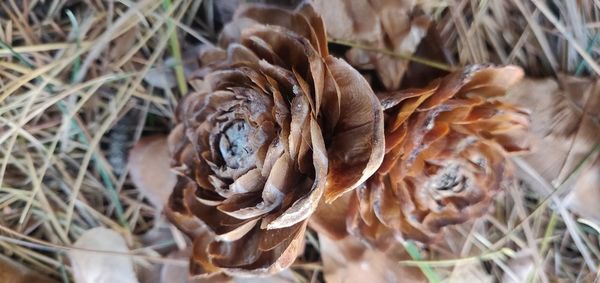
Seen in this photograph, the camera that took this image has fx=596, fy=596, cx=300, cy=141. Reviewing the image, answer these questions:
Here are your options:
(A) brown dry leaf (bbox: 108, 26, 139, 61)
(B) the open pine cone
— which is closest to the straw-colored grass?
(A) brown dry leaf (bbox: 108, 26, 139, 61)

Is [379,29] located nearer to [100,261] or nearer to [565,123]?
[565,123]

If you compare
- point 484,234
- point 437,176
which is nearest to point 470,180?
point 437,176

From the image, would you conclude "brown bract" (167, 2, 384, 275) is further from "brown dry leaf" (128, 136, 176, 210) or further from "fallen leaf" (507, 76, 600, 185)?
"fallen leaf" (507, 76, 600, 185)

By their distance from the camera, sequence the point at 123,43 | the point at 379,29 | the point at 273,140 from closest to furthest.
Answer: the point at 273,140 → the point at 379,29 → the point at 123,43

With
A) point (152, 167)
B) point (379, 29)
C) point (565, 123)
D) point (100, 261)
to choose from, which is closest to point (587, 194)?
point (565, 123)

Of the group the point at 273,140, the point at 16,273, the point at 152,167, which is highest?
the point at 273,140

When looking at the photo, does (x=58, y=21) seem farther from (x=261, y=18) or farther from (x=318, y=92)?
(x=318, y=92)

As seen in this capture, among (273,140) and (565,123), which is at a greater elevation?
(273,140)
